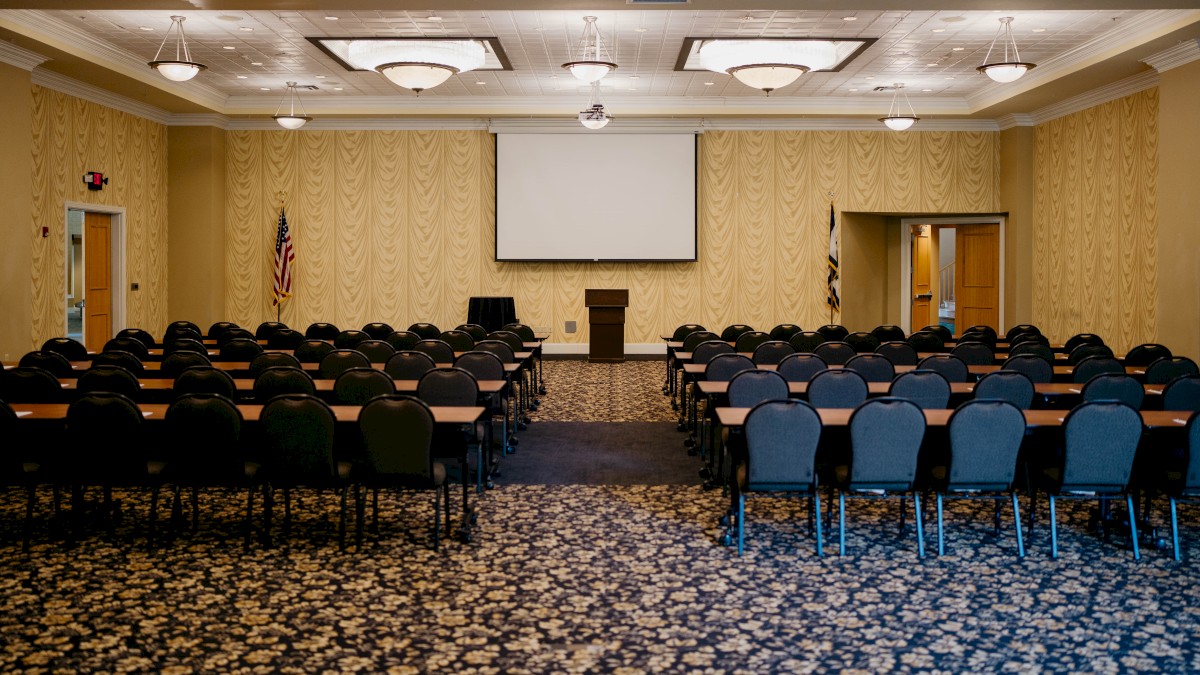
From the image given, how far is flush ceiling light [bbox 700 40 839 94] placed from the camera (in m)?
11.1

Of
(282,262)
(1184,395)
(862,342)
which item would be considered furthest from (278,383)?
(282,262)

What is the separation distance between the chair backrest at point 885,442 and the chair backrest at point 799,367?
3.01 metres

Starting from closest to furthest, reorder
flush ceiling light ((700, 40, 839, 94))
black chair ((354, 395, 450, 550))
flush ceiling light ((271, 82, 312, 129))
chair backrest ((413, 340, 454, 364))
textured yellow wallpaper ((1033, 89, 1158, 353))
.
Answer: black chair ((354, 395, 450, 550)) < chair backrest ((413, 340, 454, 364)) < flush ceiling light ((700, 40, 839, 94)) < textured yellow wallpaper ((1033, 89, 1158, 353)) < flush ceiling light ((271, 82, 312, 129))

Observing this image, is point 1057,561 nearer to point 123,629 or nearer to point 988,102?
point 123,629

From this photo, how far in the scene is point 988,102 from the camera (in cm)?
1652

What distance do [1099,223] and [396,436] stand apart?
12971 millimetres

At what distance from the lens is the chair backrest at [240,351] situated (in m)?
10.8

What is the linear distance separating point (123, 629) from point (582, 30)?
31.1ft

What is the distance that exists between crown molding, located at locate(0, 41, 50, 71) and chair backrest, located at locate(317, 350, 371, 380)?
6.58 meters

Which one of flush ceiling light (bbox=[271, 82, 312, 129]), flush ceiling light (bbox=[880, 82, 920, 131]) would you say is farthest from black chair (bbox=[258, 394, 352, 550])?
flush ceiling light (bbox=[880, 82, 920, 131])

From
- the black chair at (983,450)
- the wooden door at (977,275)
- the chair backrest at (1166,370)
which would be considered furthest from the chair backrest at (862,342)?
the wooden door at (977,275)

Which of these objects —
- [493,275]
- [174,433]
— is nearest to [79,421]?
[174,433]

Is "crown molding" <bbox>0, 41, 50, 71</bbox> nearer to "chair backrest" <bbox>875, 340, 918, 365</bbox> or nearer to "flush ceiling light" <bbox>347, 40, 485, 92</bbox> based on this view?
"flush ceiling light" <bbox>347, 40, 485, 92</bbox>

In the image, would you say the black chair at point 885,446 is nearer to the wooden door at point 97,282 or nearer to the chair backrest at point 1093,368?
the chair backrest at point 1093,368
